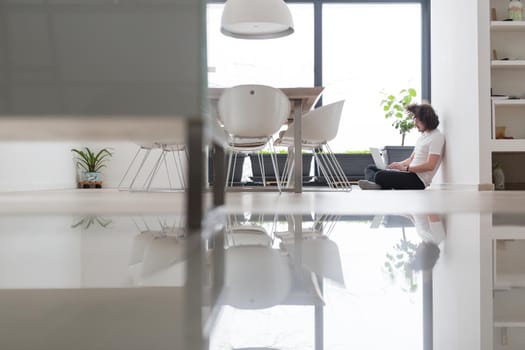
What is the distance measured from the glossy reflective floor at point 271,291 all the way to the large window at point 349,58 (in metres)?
5.16

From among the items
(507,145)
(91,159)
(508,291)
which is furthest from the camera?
(91,159)

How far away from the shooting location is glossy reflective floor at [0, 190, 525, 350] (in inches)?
15.7

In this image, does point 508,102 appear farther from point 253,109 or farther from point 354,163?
point 253,109

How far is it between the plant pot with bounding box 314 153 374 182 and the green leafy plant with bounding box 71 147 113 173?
2593 mm

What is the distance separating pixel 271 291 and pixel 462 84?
437cm

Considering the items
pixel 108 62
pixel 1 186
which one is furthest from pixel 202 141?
pixel 1 186

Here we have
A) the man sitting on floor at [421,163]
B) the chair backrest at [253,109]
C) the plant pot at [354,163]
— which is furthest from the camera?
the plant pot at [354,163]

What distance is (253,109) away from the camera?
314 centimetres

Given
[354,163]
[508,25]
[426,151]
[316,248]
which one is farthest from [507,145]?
[316,248]

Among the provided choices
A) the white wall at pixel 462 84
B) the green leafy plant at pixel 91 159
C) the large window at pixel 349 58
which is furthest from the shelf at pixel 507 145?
the green leafy plant at pixel 91 159

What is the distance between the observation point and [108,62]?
665 millimetres

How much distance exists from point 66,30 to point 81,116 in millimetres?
182

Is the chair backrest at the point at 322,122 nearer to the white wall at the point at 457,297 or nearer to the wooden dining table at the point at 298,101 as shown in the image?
the wooden dining table at the point at 298,101

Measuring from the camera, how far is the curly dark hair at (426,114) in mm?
4371
